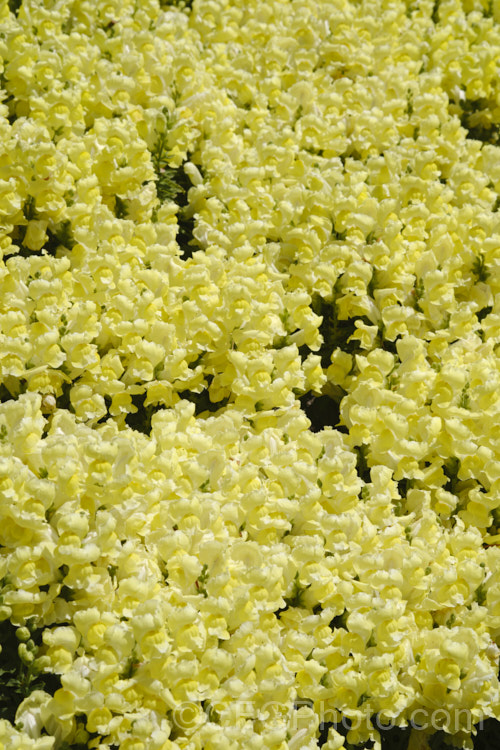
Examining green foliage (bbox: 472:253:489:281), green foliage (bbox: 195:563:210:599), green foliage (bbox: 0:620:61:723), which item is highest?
green foliage (bbox: 472:253:489:281)

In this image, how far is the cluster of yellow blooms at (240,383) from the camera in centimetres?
295

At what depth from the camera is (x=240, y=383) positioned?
12.2 ft

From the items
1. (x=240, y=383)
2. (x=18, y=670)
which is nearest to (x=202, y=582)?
(x=18, y=670)

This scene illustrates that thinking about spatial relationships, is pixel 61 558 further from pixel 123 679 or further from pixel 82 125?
pixel 82 125

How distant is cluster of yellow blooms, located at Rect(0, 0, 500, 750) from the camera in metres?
2.95

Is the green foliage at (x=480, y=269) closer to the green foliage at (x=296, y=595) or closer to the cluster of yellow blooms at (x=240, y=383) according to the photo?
the cluster of yellow blooms at (x=240, y=383)

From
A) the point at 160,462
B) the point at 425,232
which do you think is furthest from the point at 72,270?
the point at 425,232

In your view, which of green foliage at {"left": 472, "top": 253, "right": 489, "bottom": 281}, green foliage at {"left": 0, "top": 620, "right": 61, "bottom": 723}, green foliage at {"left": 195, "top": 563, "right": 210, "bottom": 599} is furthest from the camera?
green foliage at {"left": 472, "top": 253, "right": 489, "bottom": 281}

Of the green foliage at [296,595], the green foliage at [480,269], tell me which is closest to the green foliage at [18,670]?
the green foliage at [296,595]

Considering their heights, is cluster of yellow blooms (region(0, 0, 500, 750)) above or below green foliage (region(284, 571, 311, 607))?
above

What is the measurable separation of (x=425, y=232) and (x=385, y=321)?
644mm

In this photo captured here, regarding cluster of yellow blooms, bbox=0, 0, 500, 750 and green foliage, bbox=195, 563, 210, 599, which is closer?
cluster of yellow blooms, bbox=0, 0, 500, 750

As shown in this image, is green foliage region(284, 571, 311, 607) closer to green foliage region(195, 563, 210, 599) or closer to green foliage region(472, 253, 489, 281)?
green foliage region(195, 563, 210, 599)

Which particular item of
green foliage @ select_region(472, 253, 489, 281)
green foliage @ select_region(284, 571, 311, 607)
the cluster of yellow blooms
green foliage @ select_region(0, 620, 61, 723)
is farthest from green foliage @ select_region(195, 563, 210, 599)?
green foliage @ select_region(472, 253, 489, 281)
